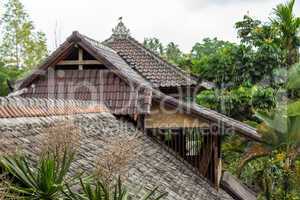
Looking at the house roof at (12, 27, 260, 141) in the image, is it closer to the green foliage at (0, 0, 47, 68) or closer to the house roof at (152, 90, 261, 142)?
the house roof at (152, 90, 261, 142)

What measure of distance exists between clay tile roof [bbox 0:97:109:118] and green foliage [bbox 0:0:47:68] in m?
17.9

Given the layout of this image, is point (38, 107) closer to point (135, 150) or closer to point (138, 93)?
point (135, 150)

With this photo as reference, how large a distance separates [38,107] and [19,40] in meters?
19.7

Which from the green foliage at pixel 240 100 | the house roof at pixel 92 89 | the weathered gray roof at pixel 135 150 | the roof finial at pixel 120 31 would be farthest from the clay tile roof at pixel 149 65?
the weathered gray roof at pixel 135 150

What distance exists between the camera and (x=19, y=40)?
81.4ft

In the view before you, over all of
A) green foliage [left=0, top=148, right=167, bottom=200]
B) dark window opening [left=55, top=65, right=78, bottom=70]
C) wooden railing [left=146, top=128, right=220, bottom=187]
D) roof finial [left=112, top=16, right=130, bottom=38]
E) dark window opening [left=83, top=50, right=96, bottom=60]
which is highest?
roof finial [left=112, top=16, right=130, bottom=38]

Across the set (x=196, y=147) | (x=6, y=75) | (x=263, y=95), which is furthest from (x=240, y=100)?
(x=6, y=75)

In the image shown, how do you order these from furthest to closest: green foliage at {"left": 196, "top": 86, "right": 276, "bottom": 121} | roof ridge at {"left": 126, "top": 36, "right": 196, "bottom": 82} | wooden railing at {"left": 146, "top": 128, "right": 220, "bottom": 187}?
green foliage at {"left": 196, "top": 86, "right": 276, "bottom": 121} → roof ridge at {"left": 126, "top": 36, "right": 196, "bottom": 82} → wooden railing at {"left": 146, "top": 128, "right": 220, "bottom": 187}

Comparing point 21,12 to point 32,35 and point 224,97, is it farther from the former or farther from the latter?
point 224,97

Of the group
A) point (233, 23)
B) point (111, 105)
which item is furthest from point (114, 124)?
point (233, 23)

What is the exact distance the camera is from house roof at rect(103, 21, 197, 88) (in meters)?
11.9

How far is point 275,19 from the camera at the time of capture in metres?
12.6

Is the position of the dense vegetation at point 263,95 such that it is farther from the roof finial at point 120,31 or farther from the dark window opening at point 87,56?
the dark window opening at point 87,56

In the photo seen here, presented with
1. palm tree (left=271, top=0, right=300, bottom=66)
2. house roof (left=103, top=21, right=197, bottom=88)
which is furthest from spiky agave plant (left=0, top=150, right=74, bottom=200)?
palm tree (left=271, top=0, right=300, bottom=66)
